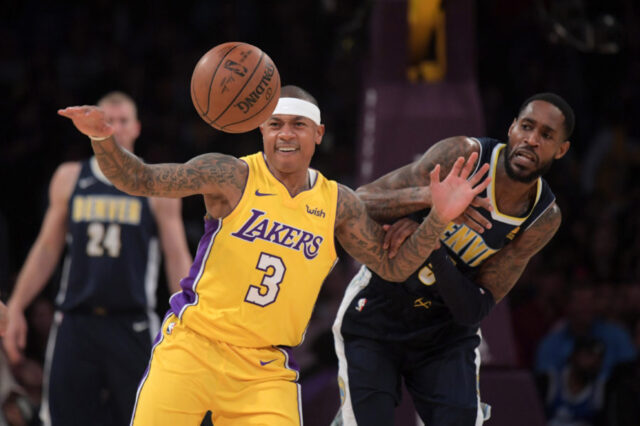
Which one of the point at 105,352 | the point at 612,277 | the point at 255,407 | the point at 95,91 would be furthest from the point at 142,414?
the point at 95,91

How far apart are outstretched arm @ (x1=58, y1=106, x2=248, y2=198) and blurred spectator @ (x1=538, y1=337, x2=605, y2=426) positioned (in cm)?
448

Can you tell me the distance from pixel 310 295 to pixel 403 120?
2.81 m

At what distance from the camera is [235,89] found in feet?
13.1

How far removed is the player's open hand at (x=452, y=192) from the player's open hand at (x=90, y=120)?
1366 millimetres

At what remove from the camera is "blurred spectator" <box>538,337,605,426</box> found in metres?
7.45

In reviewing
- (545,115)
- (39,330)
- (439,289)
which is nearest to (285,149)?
(439,289)

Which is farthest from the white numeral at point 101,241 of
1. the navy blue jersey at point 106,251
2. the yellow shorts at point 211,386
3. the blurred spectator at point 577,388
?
the blurred spectator at point 577,388

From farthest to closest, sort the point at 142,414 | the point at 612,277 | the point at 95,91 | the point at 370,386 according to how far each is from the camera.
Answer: the point at 95,91, the point at 612,277, the point at 370,386, the point at 142,414

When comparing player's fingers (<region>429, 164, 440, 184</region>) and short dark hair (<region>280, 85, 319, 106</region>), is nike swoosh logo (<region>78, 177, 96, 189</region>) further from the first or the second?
player's fingers (<region>429, 164, 440, 184</region>)

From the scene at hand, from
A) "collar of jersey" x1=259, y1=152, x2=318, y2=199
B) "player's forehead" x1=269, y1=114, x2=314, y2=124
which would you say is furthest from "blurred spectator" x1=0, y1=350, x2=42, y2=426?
"player's forehead" x1=269, y1=114, x2=314, y2=124

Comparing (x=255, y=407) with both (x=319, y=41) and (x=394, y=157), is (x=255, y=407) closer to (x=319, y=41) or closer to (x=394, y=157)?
(x=394, y=157)

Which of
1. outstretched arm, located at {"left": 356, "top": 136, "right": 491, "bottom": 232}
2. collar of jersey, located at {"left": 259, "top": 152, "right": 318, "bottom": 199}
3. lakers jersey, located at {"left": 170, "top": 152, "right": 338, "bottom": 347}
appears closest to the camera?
lakers jersey, located at {"left": 170, "top": 152, "right": 338, "bottom": 347}

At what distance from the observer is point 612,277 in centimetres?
848

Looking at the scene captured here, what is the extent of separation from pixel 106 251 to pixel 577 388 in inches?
158
